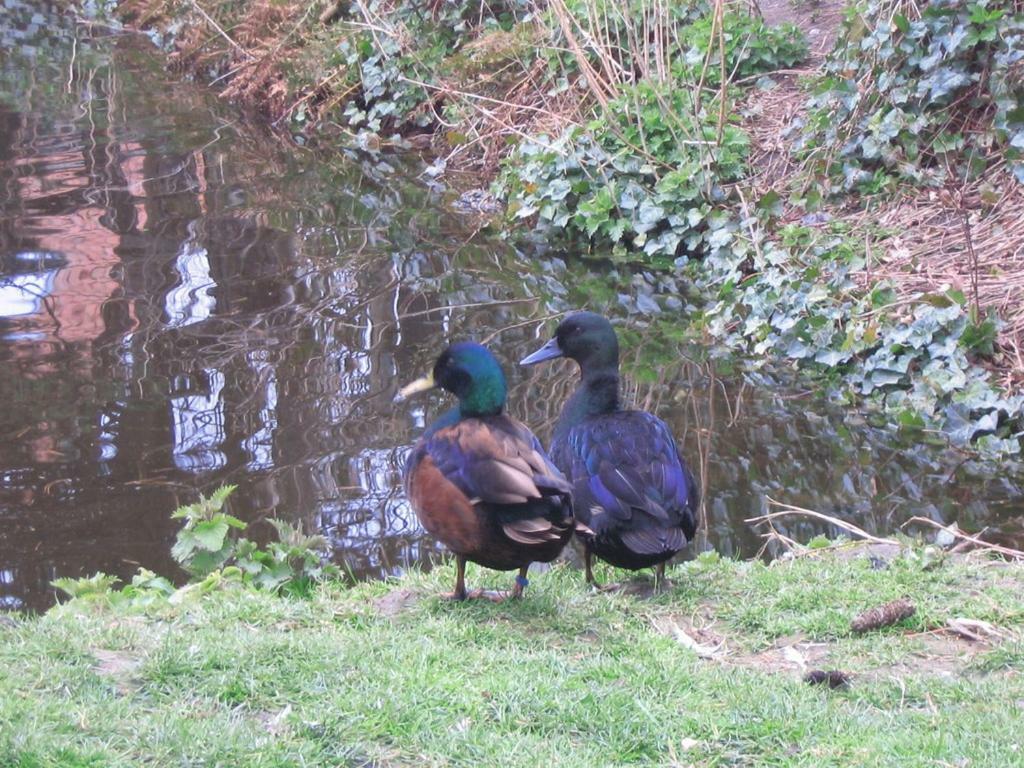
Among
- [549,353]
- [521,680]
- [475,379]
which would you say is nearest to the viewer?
[521,680]

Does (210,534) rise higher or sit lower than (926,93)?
lower

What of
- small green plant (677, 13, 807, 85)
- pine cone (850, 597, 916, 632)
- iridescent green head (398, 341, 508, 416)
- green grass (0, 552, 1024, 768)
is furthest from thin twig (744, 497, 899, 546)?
small green plant (677, 13, 807, 85)

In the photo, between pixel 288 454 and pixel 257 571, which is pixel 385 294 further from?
pixel 257 571

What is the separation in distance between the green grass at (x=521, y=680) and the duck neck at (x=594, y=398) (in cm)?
115

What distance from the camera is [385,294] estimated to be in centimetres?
1148

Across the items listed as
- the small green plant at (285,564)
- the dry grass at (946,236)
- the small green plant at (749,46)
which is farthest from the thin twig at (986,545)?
the small green plant at (749,46)

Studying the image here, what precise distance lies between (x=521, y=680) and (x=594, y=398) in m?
2.56

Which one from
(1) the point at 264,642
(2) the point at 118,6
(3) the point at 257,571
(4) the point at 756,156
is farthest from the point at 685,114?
(2) the point at 118,6

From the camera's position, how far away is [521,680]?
430cm

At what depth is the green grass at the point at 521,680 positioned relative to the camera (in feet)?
12.4

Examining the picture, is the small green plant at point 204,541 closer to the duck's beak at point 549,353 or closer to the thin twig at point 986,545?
the duck's beak at point 549,353

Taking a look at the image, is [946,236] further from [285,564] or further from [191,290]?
[285,564]

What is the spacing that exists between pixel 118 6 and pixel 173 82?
735 cm

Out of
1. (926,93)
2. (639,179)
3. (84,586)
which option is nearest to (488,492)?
(84,586)
